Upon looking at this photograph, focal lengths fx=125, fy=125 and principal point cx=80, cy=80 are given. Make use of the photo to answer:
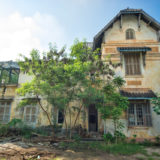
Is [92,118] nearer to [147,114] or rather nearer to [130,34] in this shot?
[147,114]

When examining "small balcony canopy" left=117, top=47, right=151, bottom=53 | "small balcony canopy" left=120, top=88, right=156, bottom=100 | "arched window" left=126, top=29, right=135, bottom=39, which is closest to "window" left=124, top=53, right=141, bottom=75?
"small balcony canopy" left=117, top=47, right=151, bottom=53

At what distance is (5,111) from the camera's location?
36.6 ft

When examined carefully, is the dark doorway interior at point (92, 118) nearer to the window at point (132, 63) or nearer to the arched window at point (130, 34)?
the window at point (132, 63)

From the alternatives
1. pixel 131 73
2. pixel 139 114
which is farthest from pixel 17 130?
pixel 131 73

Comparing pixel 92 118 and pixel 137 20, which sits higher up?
pixel 137 20

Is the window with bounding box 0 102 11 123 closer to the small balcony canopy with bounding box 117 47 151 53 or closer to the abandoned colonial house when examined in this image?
the abandoned colonial house

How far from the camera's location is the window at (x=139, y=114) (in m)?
8.62

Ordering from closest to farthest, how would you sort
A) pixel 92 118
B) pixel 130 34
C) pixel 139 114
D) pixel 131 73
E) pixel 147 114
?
pixel 147 114 < pixel 139 114 < pixel 131 73 < pixel 130 34 < pixel 92 118

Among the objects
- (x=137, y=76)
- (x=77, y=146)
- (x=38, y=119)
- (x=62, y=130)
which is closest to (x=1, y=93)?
(x=38, y=119)

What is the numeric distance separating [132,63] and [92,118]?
5.71 m

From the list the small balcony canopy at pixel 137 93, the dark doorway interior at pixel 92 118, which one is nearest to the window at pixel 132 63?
the small balcony canopy at pixel 137 93

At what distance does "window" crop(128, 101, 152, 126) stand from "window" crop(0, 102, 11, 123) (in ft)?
33.2

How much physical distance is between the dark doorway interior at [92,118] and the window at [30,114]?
4.73 m

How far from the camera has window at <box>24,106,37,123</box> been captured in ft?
35.1
